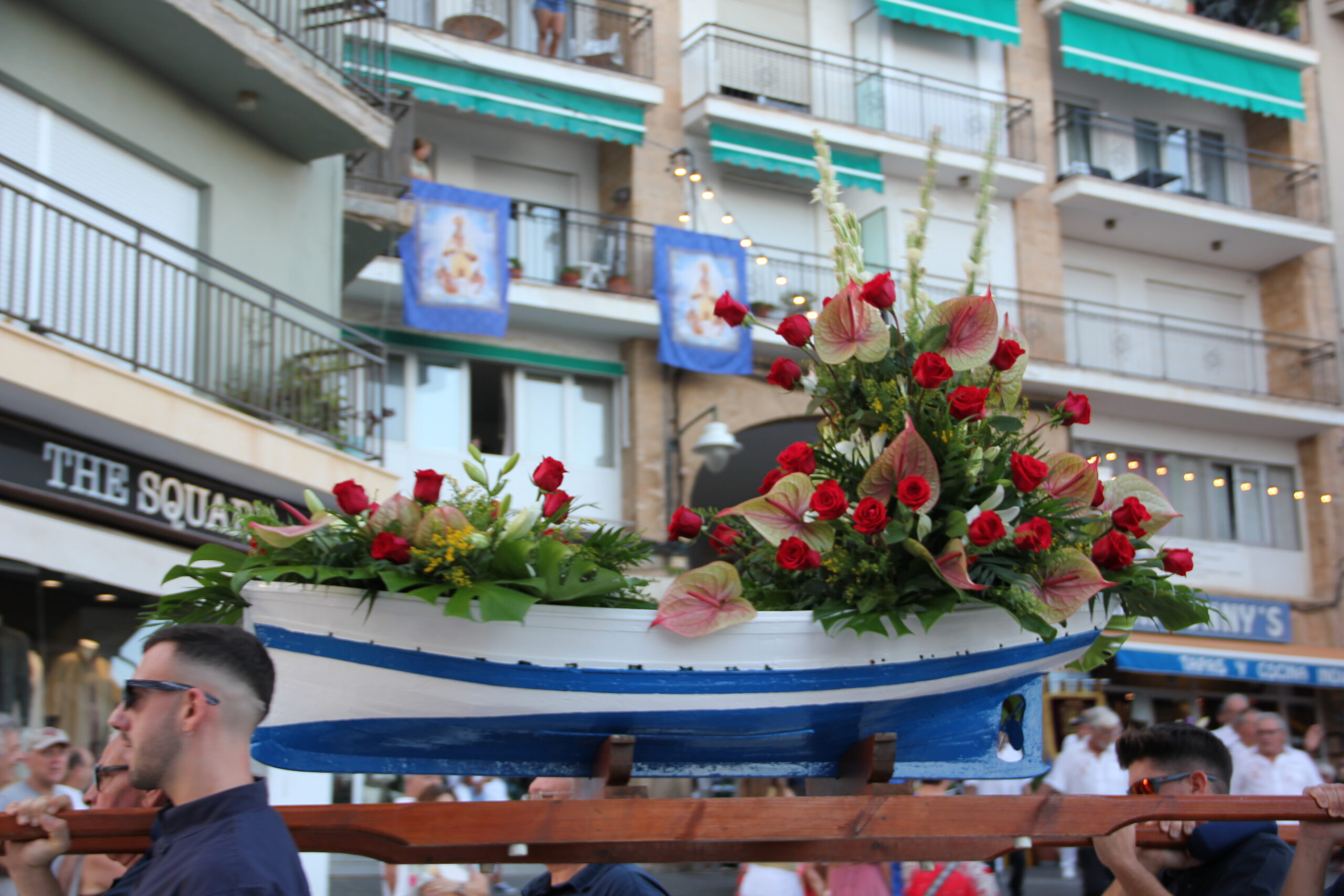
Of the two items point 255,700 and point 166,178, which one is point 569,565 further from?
point 166,178

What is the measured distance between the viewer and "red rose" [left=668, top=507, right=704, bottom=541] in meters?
3.77

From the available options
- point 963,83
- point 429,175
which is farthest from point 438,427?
point 963,83

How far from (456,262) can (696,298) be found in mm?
3439

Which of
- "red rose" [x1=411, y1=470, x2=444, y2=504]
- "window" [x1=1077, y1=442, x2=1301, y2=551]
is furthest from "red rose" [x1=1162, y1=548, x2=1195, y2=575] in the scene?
"window" [x1=1077, y1=442, x2=1301, y2=551]

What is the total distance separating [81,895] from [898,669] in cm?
313

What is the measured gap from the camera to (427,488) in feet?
11.1

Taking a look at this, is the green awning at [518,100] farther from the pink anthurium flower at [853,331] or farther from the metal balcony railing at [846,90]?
the pink anthurium flower at [853,331]

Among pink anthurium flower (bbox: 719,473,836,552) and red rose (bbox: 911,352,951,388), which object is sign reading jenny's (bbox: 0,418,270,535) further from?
red rose (bbox: 911,352,951,388)

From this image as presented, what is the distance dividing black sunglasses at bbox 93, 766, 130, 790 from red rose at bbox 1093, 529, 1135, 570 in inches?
105

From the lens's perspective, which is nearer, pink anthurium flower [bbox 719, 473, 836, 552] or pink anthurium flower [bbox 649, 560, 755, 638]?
pink anthurium flower [bbox 649, 560, 755, 638]

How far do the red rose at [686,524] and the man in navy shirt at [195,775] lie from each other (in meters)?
1.25

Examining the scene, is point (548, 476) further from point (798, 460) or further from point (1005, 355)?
point (1005, 355)

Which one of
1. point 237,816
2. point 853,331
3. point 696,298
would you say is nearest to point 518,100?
point 696,298

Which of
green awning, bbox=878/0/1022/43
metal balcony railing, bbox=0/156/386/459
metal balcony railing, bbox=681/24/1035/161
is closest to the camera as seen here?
metal balcony railing, bbox=0/156/386/459
